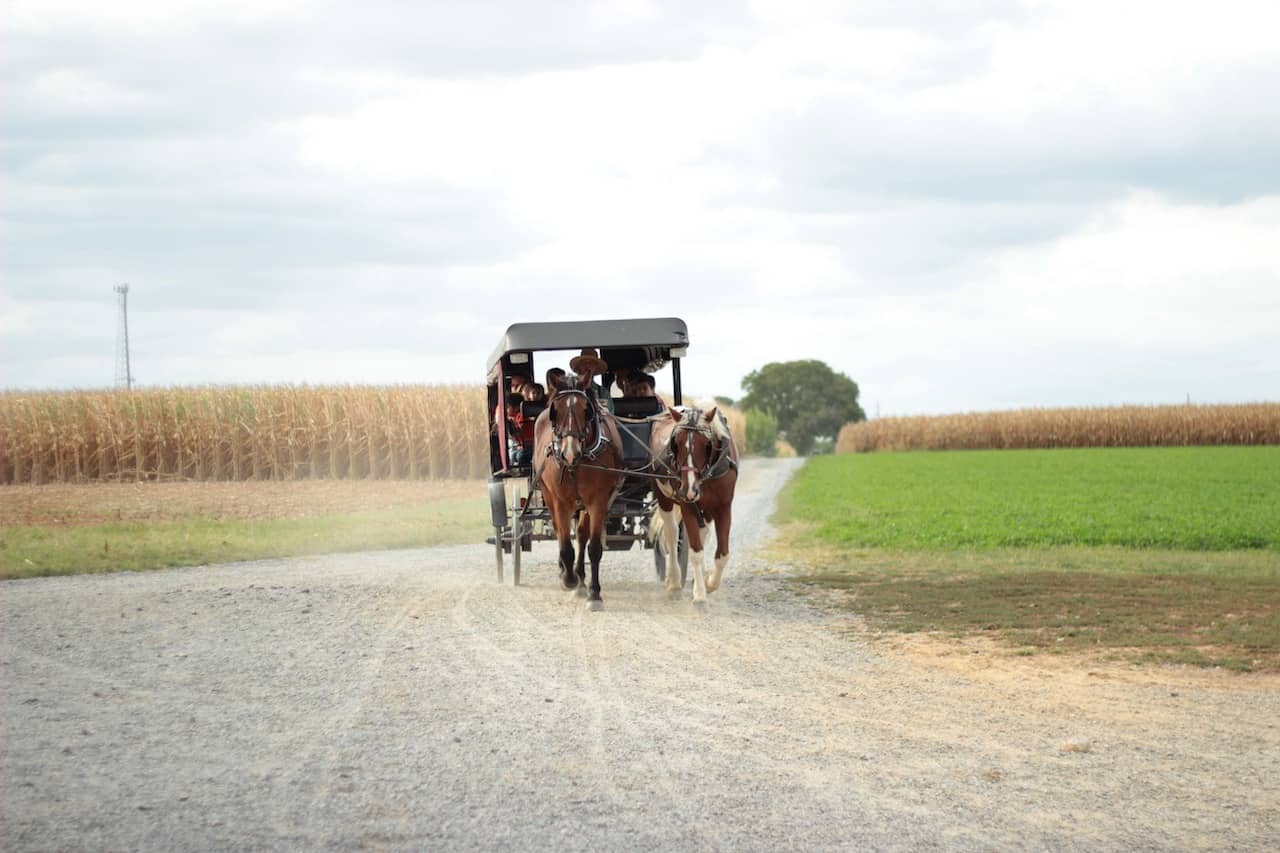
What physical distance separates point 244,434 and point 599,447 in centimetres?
2459

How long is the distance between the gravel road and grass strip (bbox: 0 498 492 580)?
20.4 feet

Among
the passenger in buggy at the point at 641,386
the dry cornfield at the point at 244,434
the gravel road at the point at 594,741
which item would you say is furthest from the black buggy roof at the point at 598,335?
the dry cornfield at the point at 244,434

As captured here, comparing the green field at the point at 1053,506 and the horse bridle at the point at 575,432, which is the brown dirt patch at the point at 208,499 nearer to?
the green field at the point at 1053,506

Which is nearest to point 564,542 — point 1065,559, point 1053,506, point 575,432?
point 575,432

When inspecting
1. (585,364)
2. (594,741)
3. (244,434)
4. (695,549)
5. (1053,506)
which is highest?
(585,364)

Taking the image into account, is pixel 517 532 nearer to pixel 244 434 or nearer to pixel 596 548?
pixel 596 548

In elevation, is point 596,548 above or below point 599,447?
below

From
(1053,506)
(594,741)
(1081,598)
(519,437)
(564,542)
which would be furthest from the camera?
(1053,506)

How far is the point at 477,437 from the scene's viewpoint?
1468 inches

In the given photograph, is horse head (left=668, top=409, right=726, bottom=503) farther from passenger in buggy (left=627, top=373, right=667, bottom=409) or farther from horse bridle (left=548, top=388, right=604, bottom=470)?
passenger in buggy (left=627, top=373, right=667, bottom=409)

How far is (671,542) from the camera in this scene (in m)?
12.6

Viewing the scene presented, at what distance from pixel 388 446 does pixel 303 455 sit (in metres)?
2.44

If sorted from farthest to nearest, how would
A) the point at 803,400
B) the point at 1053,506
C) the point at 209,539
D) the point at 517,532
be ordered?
the point at 803,400, the point at 1053,506, the point at 209,539, the point at 517,532

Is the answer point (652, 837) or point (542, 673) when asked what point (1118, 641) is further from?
point (652, 837)
